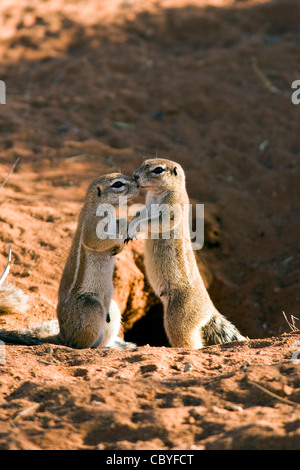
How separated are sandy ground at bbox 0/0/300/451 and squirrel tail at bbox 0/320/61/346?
0.47m

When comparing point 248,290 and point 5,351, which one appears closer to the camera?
point 5,351

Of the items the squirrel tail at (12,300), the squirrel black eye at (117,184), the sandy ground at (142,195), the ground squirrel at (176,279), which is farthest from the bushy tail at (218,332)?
the squirrel tail at (12,300)

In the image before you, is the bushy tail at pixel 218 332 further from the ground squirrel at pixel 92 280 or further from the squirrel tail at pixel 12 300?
the squirrel tail at pixel 12 300

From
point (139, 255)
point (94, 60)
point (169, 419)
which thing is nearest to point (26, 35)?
point (94, 60)

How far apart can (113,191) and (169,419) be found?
2.98 m

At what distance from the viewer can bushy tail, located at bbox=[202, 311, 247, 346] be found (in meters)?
6.41

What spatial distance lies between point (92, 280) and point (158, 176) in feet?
4.70

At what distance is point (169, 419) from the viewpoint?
361 centimetres

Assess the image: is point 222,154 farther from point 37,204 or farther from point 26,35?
point 26,35

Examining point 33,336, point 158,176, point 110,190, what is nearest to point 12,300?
point 33,336

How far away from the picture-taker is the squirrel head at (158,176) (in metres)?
6.46

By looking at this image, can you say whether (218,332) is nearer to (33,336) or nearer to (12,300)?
(33,336)

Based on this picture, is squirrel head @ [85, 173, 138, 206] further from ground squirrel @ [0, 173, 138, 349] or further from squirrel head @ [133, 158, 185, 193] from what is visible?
squirrel head @ [133, 158, 185, 193]

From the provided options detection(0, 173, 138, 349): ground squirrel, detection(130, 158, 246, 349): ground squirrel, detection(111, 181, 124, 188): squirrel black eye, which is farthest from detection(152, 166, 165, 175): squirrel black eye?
detection(111, 181, 124, 188): squirrel black eye
